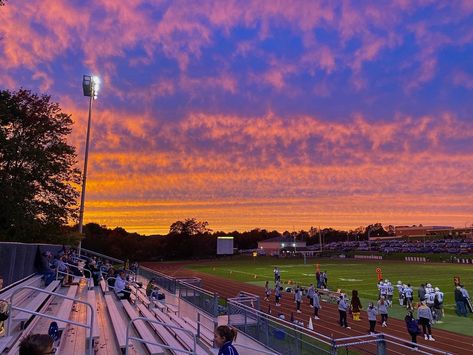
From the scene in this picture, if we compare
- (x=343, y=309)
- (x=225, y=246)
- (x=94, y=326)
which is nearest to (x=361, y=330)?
(x=343, y=309)

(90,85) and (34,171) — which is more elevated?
(90,85)

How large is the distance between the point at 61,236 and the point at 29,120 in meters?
9.20

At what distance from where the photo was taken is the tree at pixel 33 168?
24.8m

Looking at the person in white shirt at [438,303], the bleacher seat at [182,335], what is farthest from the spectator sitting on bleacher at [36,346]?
the person in white shirt at [438,303]

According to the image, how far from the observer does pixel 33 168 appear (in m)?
27.0

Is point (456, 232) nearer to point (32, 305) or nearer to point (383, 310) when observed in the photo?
point (383, 310)

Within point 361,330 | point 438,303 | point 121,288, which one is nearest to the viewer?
point 121,288

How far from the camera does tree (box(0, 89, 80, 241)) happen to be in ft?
81.5

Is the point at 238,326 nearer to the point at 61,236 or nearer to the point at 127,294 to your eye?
the point at 127,294

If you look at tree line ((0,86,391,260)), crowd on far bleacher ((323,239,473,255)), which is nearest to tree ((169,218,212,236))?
crowd on far bleacher ((323,239,473,255))

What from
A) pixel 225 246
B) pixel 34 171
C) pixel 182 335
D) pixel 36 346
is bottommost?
pixel 182 335

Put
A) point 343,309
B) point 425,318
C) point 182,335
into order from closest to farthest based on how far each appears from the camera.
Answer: point 182,335
point 425,318
point 343,309

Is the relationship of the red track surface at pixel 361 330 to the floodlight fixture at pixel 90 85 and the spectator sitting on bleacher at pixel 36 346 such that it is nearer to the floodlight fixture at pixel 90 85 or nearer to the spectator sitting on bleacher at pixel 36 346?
the spectator sitting on bleacher at pixel 36 346

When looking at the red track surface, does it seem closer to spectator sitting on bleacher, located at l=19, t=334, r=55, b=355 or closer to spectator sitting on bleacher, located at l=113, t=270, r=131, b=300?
spectator sitting on bleacher, located at l=113, t=270, r=131, b=300
